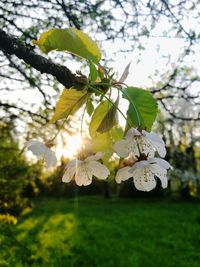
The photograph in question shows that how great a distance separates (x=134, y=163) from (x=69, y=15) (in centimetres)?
331

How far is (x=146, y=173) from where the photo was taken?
0.94 m

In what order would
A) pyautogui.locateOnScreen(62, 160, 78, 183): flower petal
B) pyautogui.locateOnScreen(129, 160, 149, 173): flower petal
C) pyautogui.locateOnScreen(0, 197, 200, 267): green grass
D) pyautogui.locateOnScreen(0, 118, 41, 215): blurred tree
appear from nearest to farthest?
pyautogui.locateOnScreen(129, 160, 149, 173): flower petal, pyautogui.locateOnScreen(62, 160, 78, 183): flower petal, pyautogui.locateOnScreen(0, 197, 200, 267): green grass, pyautogui.locateOnScreen(0, 118, 41, 215): blurred tree

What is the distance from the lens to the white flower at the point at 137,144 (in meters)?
0.91

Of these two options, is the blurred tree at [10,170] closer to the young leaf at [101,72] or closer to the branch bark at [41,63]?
the branch bark at [41,63]

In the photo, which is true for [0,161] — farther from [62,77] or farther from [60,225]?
[62,77]

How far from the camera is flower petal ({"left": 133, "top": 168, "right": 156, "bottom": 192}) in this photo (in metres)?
0.93

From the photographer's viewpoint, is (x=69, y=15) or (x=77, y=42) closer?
(x=77, y=42)

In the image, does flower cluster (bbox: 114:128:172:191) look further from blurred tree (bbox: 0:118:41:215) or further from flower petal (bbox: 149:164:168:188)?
blurred tree (bbox: 0:118:41:215)

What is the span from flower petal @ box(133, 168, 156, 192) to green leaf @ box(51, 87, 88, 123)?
0.85ft

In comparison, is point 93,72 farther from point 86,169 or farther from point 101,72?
point 86,169

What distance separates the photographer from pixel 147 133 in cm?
92

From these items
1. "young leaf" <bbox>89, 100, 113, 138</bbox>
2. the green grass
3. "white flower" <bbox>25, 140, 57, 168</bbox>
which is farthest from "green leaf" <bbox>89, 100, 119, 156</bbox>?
the green grass

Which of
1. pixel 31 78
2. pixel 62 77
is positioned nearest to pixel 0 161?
pixel 31 78

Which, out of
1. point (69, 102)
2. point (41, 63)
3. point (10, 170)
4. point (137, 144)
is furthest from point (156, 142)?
point (10, 170)
